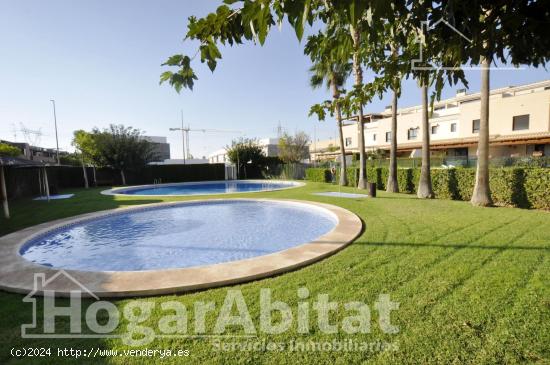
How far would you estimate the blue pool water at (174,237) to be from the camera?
8.00 metres

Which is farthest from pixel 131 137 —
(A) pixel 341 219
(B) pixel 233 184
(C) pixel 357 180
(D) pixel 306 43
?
(D) pixel 306 43

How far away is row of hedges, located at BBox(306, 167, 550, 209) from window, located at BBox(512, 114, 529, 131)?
17.8m

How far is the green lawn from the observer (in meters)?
3.03

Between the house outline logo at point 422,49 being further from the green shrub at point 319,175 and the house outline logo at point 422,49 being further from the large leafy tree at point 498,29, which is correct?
the green shrub at point 319,175

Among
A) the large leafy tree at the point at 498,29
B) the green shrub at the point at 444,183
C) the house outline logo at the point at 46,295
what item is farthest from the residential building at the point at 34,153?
the large leafy tree at the point at 498,29

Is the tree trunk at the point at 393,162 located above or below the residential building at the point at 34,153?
below

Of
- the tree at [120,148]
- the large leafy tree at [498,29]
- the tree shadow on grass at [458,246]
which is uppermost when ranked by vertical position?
the tree at [120,148]

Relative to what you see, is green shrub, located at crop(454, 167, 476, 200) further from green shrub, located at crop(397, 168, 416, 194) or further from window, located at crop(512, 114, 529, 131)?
window, located at crop(512, 114, 529, 131)

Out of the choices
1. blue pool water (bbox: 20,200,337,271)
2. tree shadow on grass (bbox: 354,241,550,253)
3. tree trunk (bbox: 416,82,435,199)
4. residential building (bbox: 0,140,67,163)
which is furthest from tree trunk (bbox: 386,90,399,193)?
residential building (bbox: 0,140,67,163)

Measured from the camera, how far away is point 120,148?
1078 inches

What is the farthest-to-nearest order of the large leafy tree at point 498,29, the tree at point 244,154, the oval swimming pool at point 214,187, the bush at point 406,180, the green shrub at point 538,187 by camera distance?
the tree at point 244,154, the oval swimming pool at point 214,187, the bush at point 406,180, the green shrub at point 538,187, the large leafy tree at point 498,29

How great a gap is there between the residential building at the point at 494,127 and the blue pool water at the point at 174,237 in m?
17.8

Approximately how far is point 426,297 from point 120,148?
29535 millimetres

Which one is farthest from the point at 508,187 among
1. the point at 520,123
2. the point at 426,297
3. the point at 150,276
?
the point at 520,123
